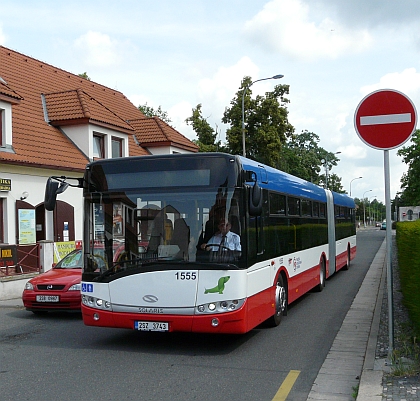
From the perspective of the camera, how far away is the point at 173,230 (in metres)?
7.97

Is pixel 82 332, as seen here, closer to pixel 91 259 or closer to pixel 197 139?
pixel 91 259

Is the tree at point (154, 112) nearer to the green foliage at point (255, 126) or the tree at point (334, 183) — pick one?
the green foliage at point (255, 126)

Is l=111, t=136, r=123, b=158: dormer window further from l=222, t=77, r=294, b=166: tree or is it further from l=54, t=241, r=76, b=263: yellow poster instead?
l=222, t=77, r=294, b=166: tree

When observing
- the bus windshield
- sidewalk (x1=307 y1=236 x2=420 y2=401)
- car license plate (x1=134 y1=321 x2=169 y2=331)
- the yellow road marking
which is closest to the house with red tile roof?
the bus windshield

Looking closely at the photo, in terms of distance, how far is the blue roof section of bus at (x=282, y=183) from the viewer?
8.97 meters

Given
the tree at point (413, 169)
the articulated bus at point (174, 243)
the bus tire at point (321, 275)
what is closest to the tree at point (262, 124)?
the tree at point (413, 169)

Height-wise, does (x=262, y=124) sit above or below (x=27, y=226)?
above

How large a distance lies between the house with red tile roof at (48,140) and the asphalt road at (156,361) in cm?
819

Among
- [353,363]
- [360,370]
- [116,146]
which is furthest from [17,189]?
[360,370]

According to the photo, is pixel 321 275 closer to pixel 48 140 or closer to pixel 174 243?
pixel 174 243

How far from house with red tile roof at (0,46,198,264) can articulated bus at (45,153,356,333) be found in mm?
10885

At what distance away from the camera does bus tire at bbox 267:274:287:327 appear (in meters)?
9.95

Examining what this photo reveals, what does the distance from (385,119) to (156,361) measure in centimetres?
418

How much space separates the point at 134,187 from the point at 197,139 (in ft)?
129
